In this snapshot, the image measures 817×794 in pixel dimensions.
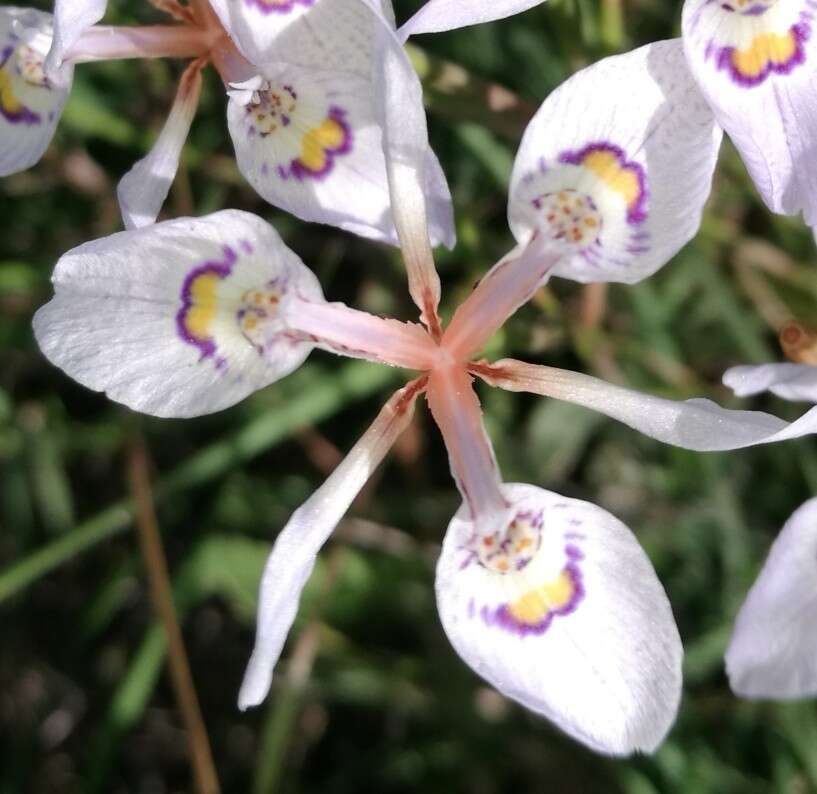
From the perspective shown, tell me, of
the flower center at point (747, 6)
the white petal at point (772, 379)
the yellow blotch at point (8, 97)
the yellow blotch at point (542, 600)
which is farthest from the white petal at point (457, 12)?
the yellow blotch at point (542, 600)

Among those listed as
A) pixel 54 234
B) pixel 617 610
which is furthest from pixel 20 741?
pixel 617 610

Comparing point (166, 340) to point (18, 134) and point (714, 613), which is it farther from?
point (714, 613)

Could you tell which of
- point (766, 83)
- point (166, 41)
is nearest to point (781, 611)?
point (766, 83)

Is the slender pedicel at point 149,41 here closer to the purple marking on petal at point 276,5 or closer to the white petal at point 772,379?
A: the purple marking on petal at point 276,5

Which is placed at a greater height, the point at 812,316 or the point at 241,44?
the point at 241,44

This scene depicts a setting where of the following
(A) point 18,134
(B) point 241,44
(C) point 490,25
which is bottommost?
(C) point 490,25

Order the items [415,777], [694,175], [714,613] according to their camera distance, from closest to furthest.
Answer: [694,175] < [714,613] < [415,777]
